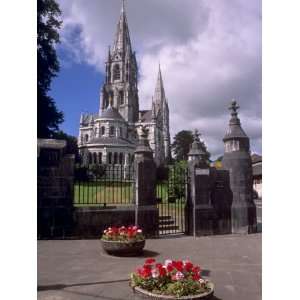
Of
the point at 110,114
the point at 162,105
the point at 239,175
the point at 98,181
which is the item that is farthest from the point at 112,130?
the point at 239,175

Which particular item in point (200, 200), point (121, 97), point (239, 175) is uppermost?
point (121, 97)

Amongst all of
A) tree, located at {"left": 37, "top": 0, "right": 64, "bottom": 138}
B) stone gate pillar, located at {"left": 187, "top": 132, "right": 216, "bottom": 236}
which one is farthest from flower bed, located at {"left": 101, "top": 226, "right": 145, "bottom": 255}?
tree, located at {"left": 37, "top": 0, "right": 64, "bottom": 138}

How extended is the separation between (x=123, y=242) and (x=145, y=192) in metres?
2.73

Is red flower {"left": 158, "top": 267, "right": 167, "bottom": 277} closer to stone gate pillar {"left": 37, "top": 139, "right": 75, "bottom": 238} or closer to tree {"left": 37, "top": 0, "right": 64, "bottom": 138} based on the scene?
tree {"left": 37, "top": 0, "right": 64, "bottom": 138}

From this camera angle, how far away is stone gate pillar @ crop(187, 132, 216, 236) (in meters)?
9.85

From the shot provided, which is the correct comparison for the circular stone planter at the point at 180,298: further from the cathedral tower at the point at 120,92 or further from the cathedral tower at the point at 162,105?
the cathedral tower at the point at 120,92

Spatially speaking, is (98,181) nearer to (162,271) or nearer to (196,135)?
(196,135)

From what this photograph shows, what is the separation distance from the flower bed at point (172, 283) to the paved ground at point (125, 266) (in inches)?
8.5

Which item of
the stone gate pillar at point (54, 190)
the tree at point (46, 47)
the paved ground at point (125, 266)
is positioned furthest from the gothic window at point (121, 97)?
the paved ground at point (125, 266)

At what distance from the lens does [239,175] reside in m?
10.4

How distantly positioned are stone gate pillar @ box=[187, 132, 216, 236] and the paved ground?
549 millimetres

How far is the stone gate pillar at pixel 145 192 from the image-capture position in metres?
9.29

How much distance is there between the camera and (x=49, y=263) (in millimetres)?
6289
